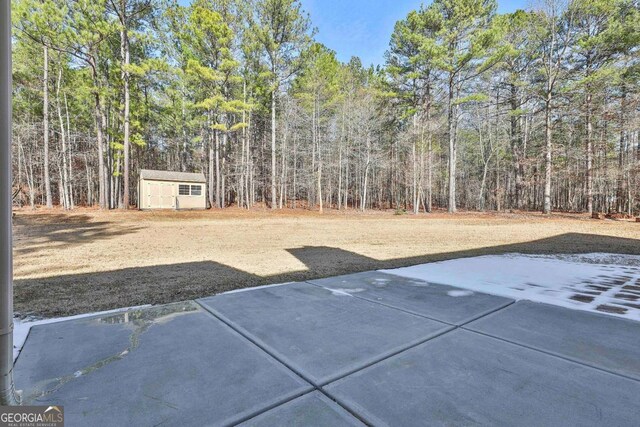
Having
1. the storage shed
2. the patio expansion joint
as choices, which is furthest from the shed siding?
the patio expansion joint

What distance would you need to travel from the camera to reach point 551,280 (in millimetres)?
3332

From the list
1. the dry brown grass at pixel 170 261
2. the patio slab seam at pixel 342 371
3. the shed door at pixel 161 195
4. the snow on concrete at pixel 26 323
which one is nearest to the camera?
the patio slab seam at pixel 342 371

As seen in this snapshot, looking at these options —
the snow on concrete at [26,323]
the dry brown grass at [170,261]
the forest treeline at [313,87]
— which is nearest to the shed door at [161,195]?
the forest treeline at [313,87]

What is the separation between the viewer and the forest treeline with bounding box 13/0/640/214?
15047mm

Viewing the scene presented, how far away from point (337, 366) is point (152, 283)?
279 centimetres

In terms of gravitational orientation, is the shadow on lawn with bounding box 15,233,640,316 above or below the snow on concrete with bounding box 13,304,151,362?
below

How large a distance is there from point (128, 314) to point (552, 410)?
99.0 inches

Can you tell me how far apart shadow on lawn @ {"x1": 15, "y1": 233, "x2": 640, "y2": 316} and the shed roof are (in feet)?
50.9

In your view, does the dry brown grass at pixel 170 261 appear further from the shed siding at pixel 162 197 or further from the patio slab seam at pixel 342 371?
the shed siding at pixel 162 197

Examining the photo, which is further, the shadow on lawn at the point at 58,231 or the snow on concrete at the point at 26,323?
the shadow on lawn at the point at 58,231

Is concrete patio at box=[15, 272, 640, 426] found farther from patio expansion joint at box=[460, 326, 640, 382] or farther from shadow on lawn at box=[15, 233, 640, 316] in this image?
shadow on lawn at box=[15, 233, 640, 316]

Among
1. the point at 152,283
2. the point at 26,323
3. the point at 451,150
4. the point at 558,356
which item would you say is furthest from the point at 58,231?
the point at 451,150

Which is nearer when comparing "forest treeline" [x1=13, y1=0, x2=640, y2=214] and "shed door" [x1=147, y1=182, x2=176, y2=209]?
"forest treeline" [x1=13, y1=0, x2=640, y2=214]

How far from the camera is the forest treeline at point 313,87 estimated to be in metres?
15.0
